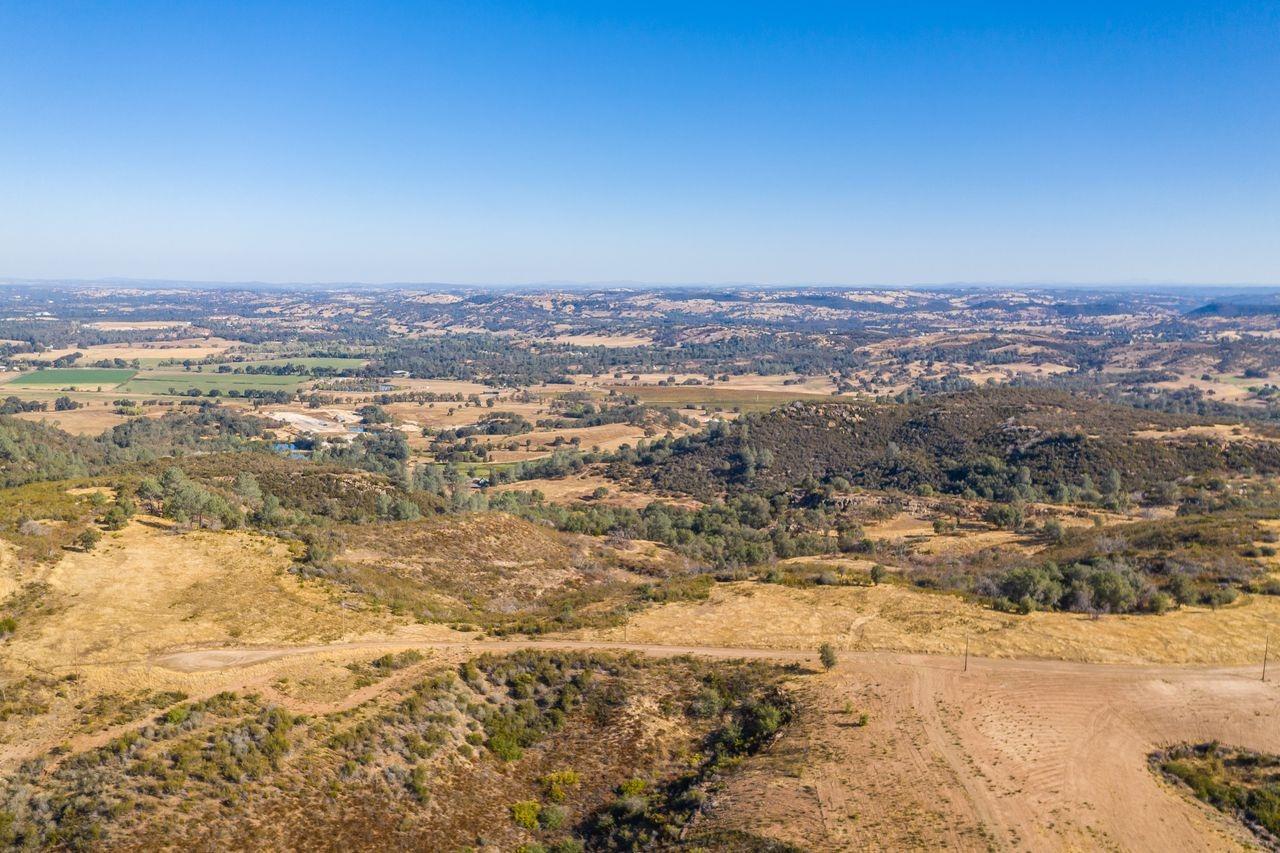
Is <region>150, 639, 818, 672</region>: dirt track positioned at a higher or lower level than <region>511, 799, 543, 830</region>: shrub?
higher

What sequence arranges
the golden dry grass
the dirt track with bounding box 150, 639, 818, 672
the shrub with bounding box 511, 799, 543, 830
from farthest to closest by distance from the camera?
1. the golden dry grass
2. the dirt track with bounding box 150, 639, 818, 672
3. the shrub with bounding box 511, 799, 543, 830

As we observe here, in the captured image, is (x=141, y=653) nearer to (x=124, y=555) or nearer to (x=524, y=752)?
(x=124, y=555)

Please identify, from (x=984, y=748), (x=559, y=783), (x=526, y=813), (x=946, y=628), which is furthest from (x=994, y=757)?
(x=526, y=813)

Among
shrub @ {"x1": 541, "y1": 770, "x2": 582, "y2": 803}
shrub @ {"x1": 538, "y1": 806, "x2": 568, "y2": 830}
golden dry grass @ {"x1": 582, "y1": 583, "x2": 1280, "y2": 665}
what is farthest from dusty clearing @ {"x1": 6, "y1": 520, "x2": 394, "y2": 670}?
→ golden dry grass @ {"x1": 582, "y1": 583, "x2": 1280, "y2": 665}

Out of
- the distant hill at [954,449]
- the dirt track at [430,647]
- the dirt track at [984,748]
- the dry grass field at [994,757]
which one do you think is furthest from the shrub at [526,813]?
the distant hill at [954,449]

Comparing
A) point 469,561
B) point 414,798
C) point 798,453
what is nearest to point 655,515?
point 469,561

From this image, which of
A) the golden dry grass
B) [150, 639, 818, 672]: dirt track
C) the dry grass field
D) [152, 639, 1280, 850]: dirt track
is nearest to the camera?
the dry grass field

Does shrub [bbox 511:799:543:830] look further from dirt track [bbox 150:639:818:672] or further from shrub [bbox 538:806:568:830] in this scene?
dirt track [bbox 150:639:818:672]

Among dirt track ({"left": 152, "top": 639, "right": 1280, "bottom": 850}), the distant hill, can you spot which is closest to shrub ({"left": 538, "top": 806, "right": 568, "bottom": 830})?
dirt track ({"left": 152, "top": 639, "right": 1280, "bottom": 850})

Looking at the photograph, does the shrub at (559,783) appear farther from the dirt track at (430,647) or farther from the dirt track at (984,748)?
the dirt track at (430,647)

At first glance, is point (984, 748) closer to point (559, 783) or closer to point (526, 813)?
point (559, 783)

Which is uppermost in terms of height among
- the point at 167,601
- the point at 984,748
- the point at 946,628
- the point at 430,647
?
the point at 167,601

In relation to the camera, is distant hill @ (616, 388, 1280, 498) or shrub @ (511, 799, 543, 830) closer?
shrub @ (511, 799, 543, 830)
